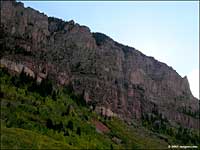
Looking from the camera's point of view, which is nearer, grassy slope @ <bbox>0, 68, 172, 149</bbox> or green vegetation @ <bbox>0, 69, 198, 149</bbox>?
grassy slope @ <bbox>0, 68, 172, 149</bbox>

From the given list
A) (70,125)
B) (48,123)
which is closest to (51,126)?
(48,123)

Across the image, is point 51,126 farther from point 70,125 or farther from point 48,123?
point 70,125

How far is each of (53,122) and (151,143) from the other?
45425 millimetres

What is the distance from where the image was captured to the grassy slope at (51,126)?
379 ft

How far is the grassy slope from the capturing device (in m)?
115

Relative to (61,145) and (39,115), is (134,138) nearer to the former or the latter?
(39,115)

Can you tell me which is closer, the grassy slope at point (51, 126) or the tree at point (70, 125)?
the grassy slope at point (51, 126)

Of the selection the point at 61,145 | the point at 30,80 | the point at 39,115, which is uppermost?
the point at 30,80

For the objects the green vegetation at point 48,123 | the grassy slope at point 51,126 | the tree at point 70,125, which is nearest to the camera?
the grassy slope at point 51,126

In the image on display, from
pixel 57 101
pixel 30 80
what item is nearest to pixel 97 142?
pixel 57 101

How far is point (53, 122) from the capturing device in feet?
497

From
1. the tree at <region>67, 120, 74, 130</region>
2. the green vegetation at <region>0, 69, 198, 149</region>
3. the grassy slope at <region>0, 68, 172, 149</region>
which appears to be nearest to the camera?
the grassy slope at <region>0, 68, 172, 149</region>

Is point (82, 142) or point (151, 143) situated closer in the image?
point (82, 142)

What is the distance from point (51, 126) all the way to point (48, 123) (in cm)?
132
